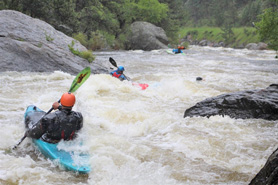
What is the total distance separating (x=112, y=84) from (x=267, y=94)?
4.40 metres

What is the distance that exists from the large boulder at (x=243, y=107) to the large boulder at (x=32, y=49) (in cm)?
569

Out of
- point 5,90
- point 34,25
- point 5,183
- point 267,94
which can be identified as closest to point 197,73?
point 267,94

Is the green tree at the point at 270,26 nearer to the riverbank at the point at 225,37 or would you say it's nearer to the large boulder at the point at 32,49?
the large boulder at the point at 32,49

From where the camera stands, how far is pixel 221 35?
159 feet

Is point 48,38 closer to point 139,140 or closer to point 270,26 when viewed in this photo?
point 139,140

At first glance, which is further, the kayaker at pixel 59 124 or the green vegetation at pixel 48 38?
the green vegetation at pixel 48 38

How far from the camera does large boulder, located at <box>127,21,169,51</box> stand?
2520 centimetres

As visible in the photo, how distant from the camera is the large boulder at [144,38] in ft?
82.7

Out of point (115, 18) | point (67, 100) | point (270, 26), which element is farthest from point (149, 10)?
point (67, 100)

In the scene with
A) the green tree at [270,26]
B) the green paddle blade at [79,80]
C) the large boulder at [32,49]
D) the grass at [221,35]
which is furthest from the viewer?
the grass at [221,35]

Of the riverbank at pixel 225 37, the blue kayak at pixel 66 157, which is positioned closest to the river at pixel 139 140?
the blue kayak at pixel 66 157

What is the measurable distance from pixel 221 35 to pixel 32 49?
142 ft

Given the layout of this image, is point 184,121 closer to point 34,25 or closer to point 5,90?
point 5,90

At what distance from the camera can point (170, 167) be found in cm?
380
